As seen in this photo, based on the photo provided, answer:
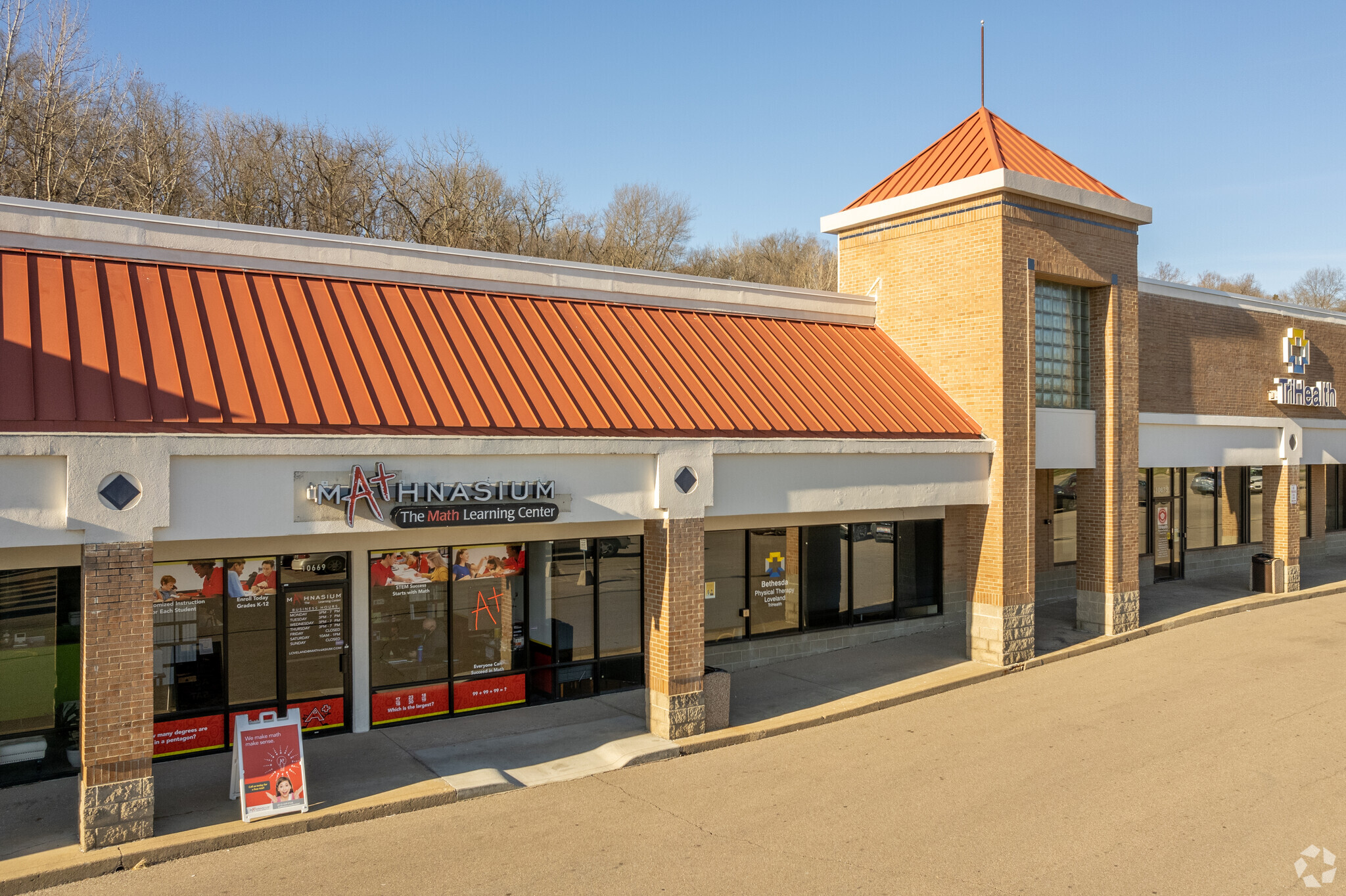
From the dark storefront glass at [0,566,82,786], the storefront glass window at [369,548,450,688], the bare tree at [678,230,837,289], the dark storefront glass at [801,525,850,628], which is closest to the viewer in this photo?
the dark storefront glass at [0,566,82,786]

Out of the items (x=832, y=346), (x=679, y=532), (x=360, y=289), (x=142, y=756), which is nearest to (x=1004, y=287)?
(x=832, y=346)

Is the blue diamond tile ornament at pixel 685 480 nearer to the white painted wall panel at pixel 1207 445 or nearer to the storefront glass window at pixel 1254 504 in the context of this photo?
the white painted wall panel at pixel 1207 445

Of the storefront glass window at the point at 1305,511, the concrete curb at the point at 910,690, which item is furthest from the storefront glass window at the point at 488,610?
the storefront glass window at the point at 1305,511

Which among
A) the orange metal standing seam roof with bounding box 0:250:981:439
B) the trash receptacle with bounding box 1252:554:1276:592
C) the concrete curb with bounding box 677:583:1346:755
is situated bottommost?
the concrete curb with bounding box 677:583:1346:755

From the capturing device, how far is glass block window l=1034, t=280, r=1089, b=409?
1964cm

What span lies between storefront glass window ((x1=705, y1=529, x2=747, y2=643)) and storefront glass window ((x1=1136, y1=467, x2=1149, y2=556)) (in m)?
13.6

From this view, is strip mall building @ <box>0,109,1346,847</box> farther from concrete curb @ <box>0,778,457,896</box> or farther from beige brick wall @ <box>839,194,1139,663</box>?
concrete curb @ <box>0,778,457,896</box>

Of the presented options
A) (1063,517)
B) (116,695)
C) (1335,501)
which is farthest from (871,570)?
(1335,501)

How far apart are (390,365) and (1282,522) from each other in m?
23.3

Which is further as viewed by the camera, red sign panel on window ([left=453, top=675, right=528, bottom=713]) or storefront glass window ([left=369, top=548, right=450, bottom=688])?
red sign panel on window ([left=453, top=675, right=528, bottom=713])

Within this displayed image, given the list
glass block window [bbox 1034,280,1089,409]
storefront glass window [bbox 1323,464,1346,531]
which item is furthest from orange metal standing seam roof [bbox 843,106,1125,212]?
storefront glass window [bbox 1323,464,1346,531]

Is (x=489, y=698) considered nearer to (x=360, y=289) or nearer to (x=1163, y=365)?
(x=360, y=289)

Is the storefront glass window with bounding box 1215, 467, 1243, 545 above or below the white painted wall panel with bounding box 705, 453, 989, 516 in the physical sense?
below

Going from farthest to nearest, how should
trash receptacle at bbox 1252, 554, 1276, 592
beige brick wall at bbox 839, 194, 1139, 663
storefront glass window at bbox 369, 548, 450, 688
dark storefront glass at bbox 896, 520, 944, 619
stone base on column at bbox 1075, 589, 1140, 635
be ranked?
trash receptacle at bbox 1252, 554, 1276, 592 → stone base on column at bbox 1075, 589, 1140, 635 → dark storefront glass at bbox 896, 520, 944, 619 → beige brick wall at bbox 839, 194, 1139, 663 → storefront glass window at bbox 369, 548, 450, 688
